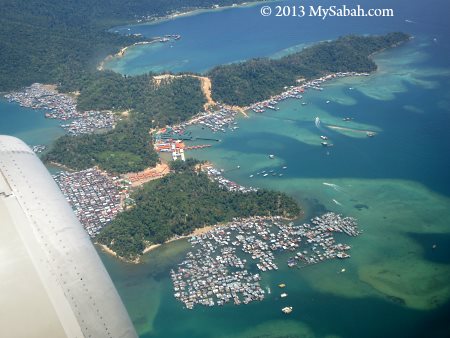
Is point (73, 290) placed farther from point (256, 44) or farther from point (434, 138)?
point (256, 44)

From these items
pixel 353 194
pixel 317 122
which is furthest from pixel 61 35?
pixel 353 194

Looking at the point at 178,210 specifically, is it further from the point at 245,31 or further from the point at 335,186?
the point at 245,31

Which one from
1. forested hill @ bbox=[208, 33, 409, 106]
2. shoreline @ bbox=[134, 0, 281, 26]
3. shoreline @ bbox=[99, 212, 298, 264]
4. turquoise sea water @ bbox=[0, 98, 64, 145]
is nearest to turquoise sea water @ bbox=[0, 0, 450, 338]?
turquoise sea water @ bbox=[0, 98, 64, 145]

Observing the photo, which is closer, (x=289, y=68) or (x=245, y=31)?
(x=289, y=68)

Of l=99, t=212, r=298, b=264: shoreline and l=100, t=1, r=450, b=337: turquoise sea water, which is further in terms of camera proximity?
l=99, t=212, r=298, b=264: shoreline

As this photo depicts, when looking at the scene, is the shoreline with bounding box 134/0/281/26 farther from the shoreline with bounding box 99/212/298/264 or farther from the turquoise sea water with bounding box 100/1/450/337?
the shoreline with bounding box 99/212/298/264

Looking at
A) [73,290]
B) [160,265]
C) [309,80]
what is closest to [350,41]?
[309,80]

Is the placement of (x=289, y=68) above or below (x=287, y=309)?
above
